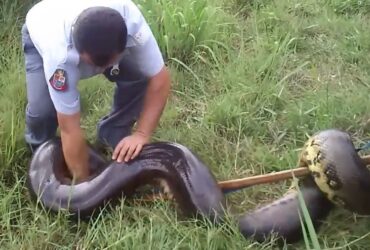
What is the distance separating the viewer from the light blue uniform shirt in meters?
3.03

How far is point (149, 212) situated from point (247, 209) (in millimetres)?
432

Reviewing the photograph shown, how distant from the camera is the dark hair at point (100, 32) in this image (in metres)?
2.85

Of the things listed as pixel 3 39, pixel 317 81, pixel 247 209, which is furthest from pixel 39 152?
pixel 317 81

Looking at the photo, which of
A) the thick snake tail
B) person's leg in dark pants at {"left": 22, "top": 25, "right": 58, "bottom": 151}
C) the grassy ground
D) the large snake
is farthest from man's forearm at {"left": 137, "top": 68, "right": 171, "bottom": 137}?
the thick snake tail

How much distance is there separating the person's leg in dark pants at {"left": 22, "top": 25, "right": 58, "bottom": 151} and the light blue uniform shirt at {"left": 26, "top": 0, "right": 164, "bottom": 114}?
157mm

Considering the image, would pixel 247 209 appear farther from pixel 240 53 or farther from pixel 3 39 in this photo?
pixel 3 39

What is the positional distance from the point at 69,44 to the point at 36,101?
571 mm

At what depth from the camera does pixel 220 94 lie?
4094 millimetres

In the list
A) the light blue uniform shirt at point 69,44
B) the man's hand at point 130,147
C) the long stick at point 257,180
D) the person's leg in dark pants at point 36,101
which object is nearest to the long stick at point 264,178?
the long stick at point 257,180

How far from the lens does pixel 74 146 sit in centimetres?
321

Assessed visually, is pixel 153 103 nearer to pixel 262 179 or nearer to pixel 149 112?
pixel 149 112

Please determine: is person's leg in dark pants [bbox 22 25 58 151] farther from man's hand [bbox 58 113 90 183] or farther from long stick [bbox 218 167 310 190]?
long stick [bbox 218 167 310 190]

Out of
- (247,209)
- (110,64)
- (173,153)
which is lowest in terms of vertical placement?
(247,209)

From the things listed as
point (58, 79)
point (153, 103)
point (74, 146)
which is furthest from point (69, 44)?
point (153, 103)
